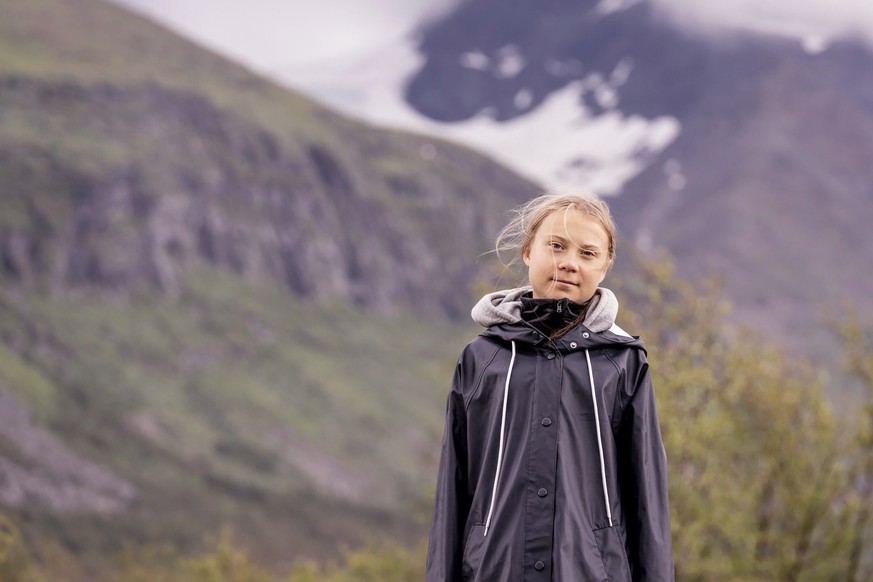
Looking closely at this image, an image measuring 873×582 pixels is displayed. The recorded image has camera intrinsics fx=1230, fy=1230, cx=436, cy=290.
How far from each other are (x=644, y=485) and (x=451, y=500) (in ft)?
3.59

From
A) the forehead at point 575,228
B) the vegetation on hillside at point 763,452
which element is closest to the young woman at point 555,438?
the forehead at point 575,228

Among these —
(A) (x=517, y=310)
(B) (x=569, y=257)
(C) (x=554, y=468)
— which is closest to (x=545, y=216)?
(B) (x=569, y=257)

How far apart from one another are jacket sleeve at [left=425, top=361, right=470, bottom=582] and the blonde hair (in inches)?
33.8

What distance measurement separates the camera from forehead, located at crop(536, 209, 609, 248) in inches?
278

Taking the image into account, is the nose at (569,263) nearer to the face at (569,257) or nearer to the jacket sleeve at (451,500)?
the face at (569,257)

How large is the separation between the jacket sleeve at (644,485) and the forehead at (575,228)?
0.72 m

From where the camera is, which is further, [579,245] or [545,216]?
[545,216]

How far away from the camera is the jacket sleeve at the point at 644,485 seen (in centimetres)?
661

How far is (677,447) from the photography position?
70.7 feet

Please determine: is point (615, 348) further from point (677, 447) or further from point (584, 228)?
point (677, 447)

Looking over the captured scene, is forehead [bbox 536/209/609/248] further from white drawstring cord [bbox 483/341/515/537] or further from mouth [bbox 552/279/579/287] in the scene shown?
white drawstring cord [bbox 483/341/515/537]

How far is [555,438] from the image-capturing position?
265 inches

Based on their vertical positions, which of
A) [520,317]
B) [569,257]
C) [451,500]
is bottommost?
[451,500]

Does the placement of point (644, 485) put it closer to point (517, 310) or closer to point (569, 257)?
point (517, 310)
